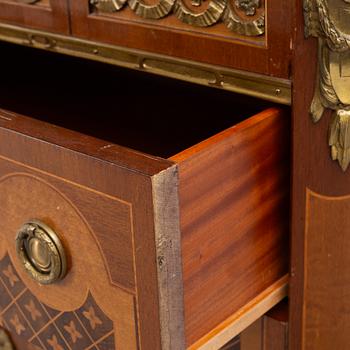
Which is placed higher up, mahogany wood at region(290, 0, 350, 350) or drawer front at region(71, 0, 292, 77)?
drawer front at region(71, 0, 292, 77)

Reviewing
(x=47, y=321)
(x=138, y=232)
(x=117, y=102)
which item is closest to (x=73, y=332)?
(x=47, y=321)

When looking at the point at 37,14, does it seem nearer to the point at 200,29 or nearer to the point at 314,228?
Result: the point at 200,29

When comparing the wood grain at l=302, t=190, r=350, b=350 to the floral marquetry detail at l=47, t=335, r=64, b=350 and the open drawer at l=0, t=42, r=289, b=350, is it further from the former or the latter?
the floral marquetry detail at l=47, t=335, r=64, b=350

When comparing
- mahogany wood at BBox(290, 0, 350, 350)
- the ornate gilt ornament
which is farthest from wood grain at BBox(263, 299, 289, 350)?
the ornate gilt ornament

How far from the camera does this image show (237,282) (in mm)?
794

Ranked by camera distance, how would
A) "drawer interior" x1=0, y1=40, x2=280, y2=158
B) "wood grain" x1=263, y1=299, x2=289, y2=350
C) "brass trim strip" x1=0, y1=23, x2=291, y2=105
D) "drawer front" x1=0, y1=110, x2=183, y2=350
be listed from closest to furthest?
"drawer front" x1=0, y1=110, x2=183, y2=350 → "brass trim strip" x1=0, y1=23, x2=291, y2=105 → "wood grain" x1=263, y1=299, x2=289, y2=350 → "drawer interior" x1=0, y1=40, x2=280, y2=158

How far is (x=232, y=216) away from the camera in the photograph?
757mm

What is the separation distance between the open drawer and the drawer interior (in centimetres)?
19

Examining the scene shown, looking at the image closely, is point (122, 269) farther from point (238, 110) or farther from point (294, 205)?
point (238, 110)

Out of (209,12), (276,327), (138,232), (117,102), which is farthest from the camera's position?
(117,102)

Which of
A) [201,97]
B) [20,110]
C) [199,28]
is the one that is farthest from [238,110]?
[20,110]

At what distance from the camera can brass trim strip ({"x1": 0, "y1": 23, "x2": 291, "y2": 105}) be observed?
0.77 meters

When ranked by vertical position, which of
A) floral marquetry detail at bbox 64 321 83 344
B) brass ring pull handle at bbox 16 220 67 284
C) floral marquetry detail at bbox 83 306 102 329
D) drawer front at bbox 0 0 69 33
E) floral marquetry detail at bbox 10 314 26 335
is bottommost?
floral marquetry detail at bbox 10 314 26 335

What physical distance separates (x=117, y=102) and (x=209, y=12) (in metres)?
0.38
